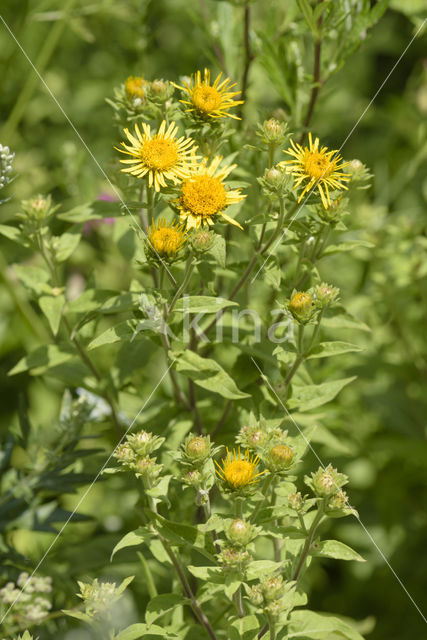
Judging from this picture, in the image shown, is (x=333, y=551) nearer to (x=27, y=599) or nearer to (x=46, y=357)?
(x=27, y=599)

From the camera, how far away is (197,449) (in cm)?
99

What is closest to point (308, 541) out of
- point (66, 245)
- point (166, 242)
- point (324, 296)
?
point (324, 296)

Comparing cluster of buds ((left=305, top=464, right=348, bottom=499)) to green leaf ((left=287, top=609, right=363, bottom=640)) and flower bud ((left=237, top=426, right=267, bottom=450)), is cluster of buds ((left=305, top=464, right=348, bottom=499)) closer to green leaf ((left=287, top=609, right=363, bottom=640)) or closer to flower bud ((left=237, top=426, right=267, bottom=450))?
flower bud ((left=237, top=426, right=267, bottom=450))

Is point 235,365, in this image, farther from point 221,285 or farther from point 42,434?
point 42,434

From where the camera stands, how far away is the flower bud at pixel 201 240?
40.8 inches

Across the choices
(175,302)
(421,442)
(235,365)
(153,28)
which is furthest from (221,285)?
(153,28)

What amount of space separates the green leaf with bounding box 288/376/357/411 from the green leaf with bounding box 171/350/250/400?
5.1 inches

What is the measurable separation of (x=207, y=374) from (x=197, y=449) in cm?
23

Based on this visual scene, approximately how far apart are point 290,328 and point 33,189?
51.6 inches

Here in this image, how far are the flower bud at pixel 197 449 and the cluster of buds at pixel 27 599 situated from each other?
1.32 feet

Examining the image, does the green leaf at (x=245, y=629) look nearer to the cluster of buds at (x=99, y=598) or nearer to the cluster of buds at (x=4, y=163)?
the cluster of buds at (x=99, y=598)

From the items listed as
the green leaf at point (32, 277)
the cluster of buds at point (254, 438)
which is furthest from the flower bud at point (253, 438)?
the green leaf at point (32, 277)

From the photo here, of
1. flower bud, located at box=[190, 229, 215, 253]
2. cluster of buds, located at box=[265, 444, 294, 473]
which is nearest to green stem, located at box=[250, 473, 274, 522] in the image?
cluster of buds, located at box=[265, 444, 294, 473]

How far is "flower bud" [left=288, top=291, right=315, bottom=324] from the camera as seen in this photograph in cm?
108
